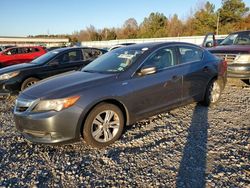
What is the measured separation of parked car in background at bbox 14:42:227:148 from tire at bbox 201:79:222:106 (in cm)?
29

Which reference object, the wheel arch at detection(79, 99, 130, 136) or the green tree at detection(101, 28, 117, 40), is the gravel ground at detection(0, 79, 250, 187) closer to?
the wheel arch at detection(79, 99, 130, 136)

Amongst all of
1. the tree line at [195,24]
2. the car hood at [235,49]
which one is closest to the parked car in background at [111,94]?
the car hood at [235,49]

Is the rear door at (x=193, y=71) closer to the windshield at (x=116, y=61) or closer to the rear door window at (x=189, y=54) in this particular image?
the rear door window at (x=189, y=54)

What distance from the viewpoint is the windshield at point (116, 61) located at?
4.46 metres

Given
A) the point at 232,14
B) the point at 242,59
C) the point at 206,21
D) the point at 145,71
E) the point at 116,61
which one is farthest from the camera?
the point at 206,21

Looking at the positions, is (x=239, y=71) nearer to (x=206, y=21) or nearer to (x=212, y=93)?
(x=212, y=93)

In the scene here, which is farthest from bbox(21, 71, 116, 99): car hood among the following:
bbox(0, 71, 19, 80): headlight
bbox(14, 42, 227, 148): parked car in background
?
bbox(0, 71, 19, 80): headlight

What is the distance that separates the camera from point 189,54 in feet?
17.4

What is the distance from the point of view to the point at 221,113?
5.38m

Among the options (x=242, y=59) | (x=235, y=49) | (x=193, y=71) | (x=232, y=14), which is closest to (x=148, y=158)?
(x=193, y=71)

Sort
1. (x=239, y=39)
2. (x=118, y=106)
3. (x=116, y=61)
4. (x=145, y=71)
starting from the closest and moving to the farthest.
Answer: (x=118, y=106) < (x=145, y=71) < (x=116, y=61) < (x=239, y=39)

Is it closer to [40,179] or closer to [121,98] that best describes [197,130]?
[121,98]

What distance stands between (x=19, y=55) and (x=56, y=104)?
1234cm

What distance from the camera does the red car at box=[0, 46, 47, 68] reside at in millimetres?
14272
